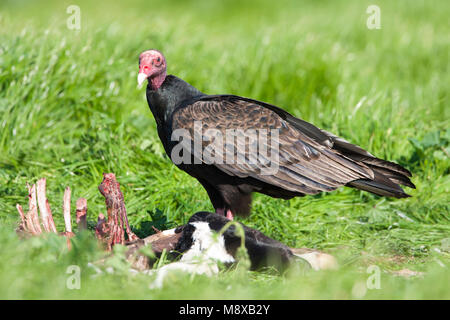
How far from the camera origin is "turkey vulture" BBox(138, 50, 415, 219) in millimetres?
3807

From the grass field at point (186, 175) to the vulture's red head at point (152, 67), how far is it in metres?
0.94

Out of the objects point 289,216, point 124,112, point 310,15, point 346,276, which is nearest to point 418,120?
point 289,216

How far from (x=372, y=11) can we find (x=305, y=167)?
6365 millimetres

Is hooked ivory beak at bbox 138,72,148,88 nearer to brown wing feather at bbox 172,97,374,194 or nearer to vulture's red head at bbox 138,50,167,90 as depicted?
vulture's red head at bbox 138,50,167,90

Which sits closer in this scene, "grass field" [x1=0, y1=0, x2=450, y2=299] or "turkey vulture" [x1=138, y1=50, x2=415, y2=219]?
"grass field" [x1=0, y1=0, x2=450, y2=299]

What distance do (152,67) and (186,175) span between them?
4.14 ft

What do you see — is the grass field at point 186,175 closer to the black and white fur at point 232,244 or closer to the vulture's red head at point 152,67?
the black and white fur at point 232,244

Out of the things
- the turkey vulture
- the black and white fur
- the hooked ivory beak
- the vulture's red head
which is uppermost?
the vulture's red head

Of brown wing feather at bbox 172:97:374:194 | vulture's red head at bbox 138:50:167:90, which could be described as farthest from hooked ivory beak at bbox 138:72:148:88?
brown wing feather at bbox 172:97:374:194

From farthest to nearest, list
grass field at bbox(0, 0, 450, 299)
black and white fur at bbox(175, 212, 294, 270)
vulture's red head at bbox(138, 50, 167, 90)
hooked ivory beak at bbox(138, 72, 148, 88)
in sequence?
vulture's red head at bbox(138, 50, 167, 90) < hooked ivory beak at bbox(138, 72, 148, 88) < black and white fur at bbox(175, 212, 294, 270) < grass field at bbox(0, 0, 450, 299)

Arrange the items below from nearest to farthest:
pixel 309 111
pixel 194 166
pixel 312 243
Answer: pixel 194 166 → pixel 312 243 → pixel 309 111

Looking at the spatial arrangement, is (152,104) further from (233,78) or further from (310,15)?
(310,15)

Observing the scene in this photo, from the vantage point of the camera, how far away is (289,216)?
4.66 meters

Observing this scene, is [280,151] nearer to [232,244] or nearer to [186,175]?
[232,244]
